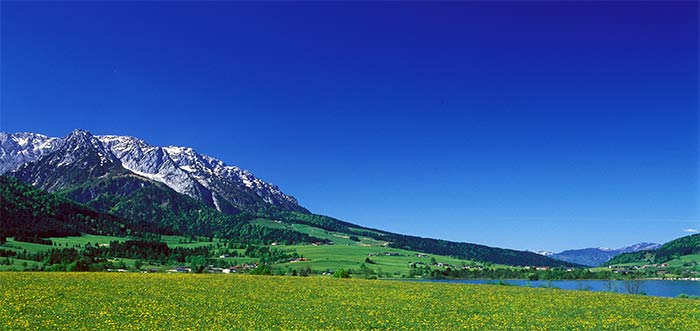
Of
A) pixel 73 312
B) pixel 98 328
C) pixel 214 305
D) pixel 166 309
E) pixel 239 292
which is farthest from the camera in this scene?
pixel 239 292

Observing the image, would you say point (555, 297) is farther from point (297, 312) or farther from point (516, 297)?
point (297, 312)

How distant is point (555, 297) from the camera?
5434 centimetres

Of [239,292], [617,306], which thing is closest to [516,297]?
[617,306]

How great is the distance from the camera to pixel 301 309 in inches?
1625

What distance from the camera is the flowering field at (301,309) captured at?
1320 inches

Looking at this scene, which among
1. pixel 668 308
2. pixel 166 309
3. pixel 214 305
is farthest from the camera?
pixel 668 308

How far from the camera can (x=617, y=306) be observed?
47062 millimetres

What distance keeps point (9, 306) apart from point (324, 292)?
1208 inches

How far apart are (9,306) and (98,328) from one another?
457 inches

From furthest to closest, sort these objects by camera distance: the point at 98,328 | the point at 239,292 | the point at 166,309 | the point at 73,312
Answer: the point at 239,292
the point at 166,309
the point at 73,312
the point at 98,328

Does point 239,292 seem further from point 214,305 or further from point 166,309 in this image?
point 166,309

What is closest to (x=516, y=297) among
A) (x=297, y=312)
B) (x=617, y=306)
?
(x=617, y=306)

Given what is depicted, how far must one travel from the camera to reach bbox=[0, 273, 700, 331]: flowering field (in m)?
33.5

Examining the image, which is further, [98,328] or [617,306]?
[617,306]
